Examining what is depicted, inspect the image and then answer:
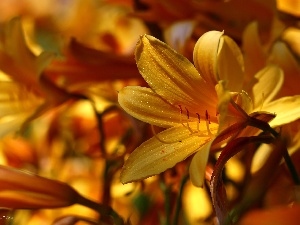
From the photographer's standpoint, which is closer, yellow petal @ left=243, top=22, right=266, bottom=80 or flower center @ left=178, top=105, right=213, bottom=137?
flower center @ left=178, top=105, right=213, bottom=137

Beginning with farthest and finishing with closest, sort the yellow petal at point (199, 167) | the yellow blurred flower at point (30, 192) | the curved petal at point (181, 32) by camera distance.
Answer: the curved petal at point (181, 32), the yellow blurred flower at point (30, 192), the yellow petal at point (199, 167)

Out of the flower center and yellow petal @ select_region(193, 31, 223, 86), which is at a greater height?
yellow petal @ select_region(193, 31, 223, 86)

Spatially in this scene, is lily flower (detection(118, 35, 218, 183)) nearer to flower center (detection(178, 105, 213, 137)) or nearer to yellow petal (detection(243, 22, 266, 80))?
flower center (detection(178, 105, 213, 137))

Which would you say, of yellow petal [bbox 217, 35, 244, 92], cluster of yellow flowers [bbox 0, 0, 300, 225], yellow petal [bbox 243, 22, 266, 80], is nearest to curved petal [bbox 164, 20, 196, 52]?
cluster of yellow flowers [bbox 0, 0, 300, 225]

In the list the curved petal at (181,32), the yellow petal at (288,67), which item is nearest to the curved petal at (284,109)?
the yellow petal at (288,67)

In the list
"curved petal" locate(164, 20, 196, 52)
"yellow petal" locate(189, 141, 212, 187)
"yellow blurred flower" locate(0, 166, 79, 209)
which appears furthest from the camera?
"curved petal" locate(164, 20, 196, 52)

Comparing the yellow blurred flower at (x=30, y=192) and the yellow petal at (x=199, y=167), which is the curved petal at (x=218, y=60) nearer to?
the yellow petal at (x=199, y=167)

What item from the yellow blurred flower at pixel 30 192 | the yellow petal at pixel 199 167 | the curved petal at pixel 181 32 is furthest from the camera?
the curved petal at pixel 181 32
